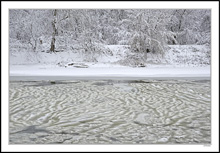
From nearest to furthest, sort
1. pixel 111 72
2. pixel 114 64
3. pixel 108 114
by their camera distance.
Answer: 1. pixel 108 114
2. pixel 111 72
3. pixel 114 64

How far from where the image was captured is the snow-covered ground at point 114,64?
209 inches

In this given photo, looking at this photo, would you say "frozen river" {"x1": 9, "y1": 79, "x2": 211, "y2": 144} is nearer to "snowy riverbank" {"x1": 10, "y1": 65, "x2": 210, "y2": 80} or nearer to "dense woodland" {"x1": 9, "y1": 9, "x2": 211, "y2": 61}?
"snowy riverbank" {"x1": 10, "y1": 65, "x2": 210, "y2": 80}

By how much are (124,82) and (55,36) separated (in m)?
2.79

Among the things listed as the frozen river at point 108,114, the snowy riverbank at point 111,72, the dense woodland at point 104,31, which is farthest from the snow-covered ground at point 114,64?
the frozen river at point 108,114

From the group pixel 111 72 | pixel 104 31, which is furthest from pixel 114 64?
pixel 104 31

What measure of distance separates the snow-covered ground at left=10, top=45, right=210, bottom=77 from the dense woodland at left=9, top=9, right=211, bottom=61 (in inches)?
8.4

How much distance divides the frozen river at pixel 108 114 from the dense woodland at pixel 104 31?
2066 millimetres

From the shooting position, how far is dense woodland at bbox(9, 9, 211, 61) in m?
5.96

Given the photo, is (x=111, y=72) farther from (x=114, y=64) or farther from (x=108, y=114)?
(x=108, y=114)

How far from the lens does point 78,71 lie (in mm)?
5742

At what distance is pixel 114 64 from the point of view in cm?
659

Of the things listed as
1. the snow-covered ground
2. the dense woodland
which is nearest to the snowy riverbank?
the snow-covered ground

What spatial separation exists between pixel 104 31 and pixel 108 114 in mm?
4277

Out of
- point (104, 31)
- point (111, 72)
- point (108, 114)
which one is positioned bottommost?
point (108, 114)
